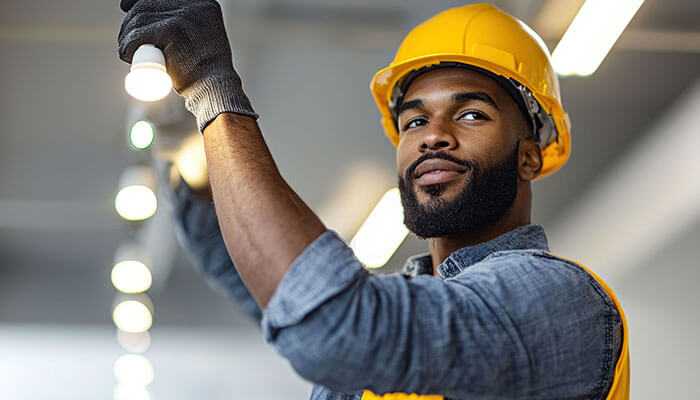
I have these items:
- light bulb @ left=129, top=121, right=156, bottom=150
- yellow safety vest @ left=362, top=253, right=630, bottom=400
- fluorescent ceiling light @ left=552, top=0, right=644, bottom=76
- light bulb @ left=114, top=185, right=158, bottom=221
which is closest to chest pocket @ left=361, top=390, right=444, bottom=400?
yellow safety vest @ left=362, top=253, right=630, bottom=400

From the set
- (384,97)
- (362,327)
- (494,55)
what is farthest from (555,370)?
(384,97)

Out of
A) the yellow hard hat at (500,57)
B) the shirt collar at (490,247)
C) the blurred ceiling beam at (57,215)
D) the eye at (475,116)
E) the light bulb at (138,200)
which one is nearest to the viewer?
the shirt collar at (490,247)

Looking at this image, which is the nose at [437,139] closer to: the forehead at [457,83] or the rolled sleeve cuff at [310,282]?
the forehead at [457,83]

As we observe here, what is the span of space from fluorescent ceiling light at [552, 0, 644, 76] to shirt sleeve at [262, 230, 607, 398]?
2.23 m

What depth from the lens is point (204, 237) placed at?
2.78 m

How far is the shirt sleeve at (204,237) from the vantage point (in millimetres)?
2742

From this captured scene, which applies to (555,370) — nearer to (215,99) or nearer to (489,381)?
(489,381)

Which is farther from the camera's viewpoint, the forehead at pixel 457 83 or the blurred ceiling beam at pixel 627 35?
the blurred ceiling beam at pixel 627 35

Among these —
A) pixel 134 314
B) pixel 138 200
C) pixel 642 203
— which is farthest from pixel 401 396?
pixel 134 314

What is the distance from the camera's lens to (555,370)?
1853 mm

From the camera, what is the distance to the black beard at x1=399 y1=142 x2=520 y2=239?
2402 millimetres

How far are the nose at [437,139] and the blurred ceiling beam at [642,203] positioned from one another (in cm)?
345

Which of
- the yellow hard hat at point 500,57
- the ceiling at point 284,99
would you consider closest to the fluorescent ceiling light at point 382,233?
the ceiling at point 284,99

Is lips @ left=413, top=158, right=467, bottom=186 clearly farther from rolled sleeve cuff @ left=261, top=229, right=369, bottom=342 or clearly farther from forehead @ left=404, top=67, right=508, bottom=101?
rolled sleeve cuff @ left=261, top=229, right=369, bottom=342
